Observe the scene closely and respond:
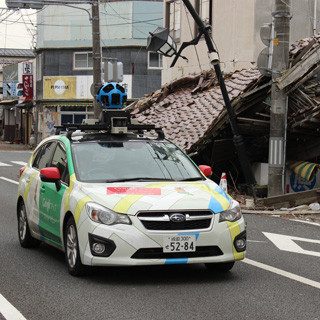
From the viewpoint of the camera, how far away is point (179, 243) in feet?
24.6

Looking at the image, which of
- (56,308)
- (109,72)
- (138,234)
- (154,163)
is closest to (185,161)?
(154,163)

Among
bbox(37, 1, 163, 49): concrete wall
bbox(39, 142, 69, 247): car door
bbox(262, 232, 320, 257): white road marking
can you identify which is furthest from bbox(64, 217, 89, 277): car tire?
bbox(37, 1, 163, 49): concrete wall

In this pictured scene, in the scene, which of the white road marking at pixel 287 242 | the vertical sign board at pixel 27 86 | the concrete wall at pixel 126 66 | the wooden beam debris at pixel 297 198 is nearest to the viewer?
the white road marking at pixel 287 242

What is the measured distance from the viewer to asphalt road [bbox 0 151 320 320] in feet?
21.2

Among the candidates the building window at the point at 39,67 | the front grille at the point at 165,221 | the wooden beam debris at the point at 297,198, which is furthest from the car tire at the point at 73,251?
the building window at the point at 39,67

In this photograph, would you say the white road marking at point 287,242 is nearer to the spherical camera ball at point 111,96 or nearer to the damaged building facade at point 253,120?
the spherical camera ball at point 111,96

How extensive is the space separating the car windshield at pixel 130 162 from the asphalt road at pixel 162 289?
106 centimetres

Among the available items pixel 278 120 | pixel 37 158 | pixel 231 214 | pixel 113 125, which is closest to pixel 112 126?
pixel 113 125

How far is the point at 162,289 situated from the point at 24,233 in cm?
333

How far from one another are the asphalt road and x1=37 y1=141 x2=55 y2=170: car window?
3.79ft

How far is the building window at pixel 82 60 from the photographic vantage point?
167 ft

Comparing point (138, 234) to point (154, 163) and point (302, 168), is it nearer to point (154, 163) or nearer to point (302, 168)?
point (154, 163)

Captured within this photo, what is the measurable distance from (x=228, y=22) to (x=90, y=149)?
18257 millimetres

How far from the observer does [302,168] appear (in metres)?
18.1
